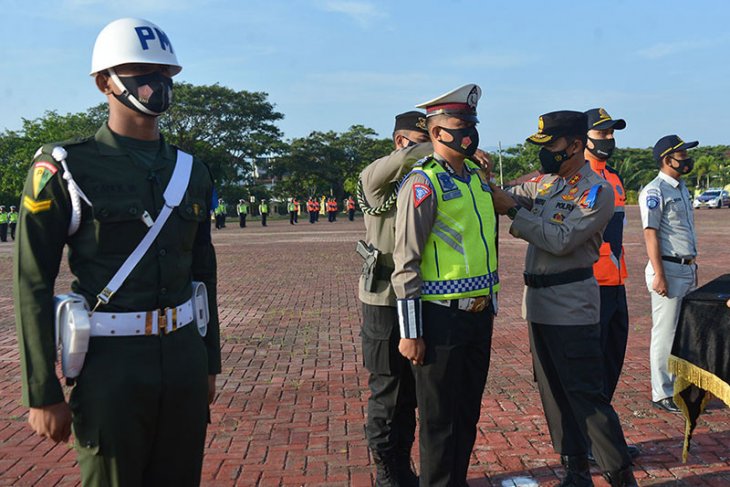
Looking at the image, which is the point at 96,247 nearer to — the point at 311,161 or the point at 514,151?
the point at 311,161

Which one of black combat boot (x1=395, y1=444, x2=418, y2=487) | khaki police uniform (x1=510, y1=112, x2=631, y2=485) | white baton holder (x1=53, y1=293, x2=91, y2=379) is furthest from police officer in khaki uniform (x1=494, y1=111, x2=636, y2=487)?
white baton holder (x1=53, y1=293, x2=91, y2=379)

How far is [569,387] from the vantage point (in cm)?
359

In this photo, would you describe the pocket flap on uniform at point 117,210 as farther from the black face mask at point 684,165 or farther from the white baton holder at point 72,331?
the black face mask at point 684,165

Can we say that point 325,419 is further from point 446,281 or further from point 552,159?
point 552,159

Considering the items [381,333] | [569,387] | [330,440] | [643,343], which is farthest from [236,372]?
[643,343]

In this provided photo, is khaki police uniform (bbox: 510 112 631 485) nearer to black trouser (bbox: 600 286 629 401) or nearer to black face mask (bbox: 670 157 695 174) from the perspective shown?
black trouser (bbox: 600 286 629 401)

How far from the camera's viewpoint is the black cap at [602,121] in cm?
444

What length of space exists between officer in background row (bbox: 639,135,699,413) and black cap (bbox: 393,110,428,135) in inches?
81.9

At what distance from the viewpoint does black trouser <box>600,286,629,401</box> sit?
14.2 feet

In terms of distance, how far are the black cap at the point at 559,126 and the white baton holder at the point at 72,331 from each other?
2.46 metres

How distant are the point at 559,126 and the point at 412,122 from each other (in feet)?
2.58

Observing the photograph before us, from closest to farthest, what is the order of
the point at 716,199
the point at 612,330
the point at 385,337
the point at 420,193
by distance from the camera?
the point at 420,193 → the point at 385,337 → the point at 612,330 → the point at 716,199

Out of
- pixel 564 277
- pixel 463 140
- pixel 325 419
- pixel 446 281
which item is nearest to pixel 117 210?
pixel 446 281

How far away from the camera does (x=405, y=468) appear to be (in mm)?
3854
